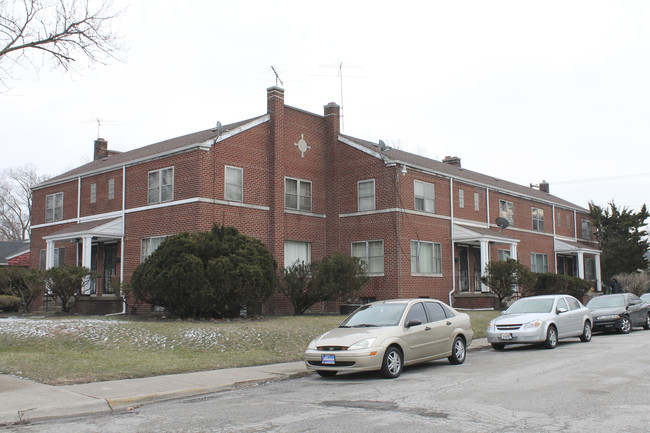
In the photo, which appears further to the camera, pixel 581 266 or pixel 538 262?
pixel 581 266

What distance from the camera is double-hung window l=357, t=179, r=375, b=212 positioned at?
88.2 feet

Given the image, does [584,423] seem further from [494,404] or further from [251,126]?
[251,126]

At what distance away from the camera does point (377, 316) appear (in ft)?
40.7

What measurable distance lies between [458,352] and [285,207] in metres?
14.0

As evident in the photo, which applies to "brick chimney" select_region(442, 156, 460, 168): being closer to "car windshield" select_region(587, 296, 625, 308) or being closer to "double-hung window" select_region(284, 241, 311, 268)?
"double-hung window" select_region(284, 241, 311, 268)

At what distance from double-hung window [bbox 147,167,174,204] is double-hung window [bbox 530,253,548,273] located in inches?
842

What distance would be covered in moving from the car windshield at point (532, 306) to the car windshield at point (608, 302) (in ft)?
17.9

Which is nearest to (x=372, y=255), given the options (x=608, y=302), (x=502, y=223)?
(x=502, y=223)

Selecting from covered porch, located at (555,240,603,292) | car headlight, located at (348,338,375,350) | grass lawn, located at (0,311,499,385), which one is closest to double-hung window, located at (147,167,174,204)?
grass lawn, located at (0,311,499,385)

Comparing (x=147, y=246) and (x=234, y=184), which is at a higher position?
(x=234, y=184)

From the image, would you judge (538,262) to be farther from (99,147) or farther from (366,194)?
(99,147)

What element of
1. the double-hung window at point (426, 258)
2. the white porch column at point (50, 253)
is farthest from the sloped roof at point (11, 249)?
the double-hung window at point (426, 258)

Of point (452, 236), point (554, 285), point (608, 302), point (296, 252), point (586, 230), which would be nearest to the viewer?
point (608, 302)

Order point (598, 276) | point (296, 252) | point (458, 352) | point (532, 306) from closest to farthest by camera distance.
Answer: point (458, 352) < point (532, 306) < point (296, 252) < point (598, 276)
